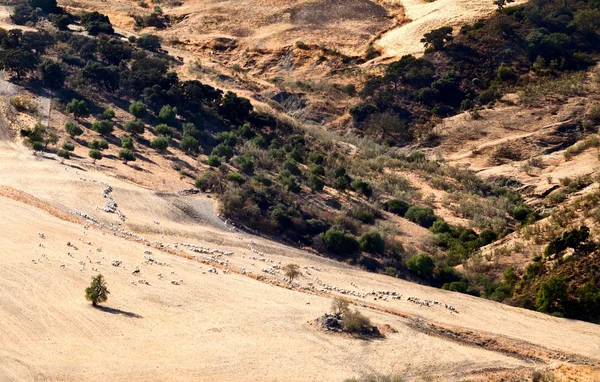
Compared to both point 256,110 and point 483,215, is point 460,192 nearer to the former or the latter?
point 483,215

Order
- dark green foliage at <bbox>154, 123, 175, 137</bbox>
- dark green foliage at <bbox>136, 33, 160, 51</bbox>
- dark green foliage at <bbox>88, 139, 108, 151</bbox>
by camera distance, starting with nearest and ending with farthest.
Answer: dark green foliage at <bbox>88, 139, 108, 151</bbox> < dark green foliage at <bbox>154, 123, 175, 137</bbox> < dark green foliage at <bbox>136, 33, 160, 51</bbox>

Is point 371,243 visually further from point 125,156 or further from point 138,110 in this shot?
point 138,110

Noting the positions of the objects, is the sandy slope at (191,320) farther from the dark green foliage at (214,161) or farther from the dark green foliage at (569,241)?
the dark green foliage at (214,161)

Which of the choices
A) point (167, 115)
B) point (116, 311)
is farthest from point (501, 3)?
point (116, 311)

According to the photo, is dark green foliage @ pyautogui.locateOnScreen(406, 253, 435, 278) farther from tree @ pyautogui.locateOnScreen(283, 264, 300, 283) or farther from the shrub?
the shrub

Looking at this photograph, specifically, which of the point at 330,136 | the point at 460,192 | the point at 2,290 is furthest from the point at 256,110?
the point at 2,290

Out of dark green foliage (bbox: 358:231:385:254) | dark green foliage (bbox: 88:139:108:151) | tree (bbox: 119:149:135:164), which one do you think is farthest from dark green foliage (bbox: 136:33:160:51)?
dark green foliage (bbox: 358:231:385:254)

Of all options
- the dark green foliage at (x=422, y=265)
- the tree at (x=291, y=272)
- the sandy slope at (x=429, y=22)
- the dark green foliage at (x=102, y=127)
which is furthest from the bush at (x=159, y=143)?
the sandy slope at (x=429, y=22)
